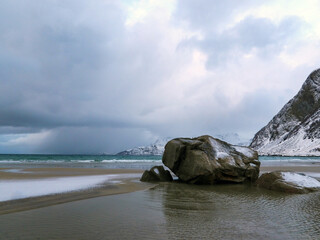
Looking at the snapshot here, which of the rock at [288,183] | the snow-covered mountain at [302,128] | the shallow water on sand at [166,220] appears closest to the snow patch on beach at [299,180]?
the rock at [288,183]

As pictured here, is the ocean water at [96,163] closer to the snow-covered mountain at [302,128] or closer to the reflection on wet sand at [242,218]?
the reflection on wet sand at [242,218]

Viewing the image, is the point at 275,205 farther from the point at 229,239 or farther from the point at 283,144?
the point at 283,144

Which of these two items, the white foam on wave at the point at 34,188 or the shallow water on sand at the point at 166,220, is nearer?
the shallow water on sand at the point at 166,220

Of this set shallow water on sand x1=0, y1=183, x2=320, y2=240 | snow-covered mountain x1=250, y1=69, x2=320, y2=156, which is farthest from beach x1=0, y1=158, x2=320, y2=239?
snow-covered mountain x1=250, y1=69, x2=320, y2=156

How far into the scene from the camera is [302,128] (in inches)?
6718

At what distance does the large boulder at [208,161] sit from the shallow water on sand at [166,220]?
5970 millimetres

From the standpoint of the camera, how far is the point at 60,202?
8.41 m

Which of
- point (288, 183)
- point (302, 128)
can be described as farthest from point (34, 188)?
point (302, 128)

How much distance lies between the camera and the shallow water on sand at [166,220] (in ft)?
16.4

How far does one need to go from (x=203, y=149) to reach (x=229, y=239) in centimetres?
1121

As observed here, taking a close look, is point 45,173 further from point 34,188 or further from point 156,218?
point 156,218

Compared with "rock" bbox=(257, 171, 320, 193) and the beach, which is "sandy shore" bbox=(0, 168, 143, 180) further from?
"rock" bbox=(257, 171, 320, 193)

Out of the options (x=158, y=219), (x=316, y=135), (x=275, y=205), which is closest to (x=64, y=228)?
(x=158, y=219)

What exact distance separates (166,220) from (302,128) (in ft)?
630
